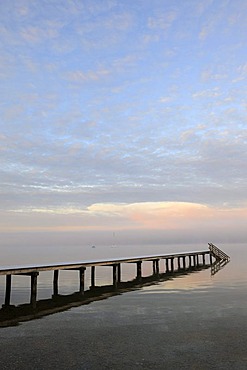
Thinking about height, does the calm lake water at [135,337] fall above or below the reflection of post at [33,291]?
below

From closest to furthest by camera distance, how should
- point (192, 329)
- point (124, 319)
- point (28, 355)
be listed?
1. point (28, 355)
2. point (192, 329)
3. point (124, 319)

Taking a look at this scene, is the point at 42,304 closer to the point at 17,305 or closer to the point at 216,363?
the point at 17,305

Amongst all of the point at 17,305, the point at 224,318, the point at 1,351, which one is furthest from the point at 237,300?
the point at 1,351

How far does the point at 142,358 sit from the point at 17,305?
14463mm

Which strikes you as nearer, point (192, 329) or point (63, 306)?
point (192, 329)

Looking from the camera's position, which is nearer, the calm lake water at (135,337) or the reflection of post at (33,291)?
the calm lake water at (135,337)

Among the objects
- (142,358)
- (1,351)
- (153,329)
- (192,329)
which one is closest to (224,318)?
(192,329)

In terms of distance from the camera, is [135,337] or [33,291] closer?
[135,337]

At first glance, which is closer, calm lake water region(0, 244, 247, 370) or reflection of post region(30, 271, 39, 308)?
calm lake water region(0, 244, 247, 370)

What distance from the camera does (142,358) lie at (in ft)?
36.7

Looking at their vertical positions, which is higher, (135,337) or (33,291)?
(33,291)

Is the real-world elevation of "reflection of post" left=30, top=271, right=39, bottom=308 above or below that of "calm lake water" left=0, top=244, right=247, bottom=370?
above

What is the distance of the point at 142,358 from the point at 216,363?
2312 mm

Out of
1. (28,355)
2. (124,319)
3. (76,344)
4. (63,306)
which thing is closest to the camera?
(28,355)
